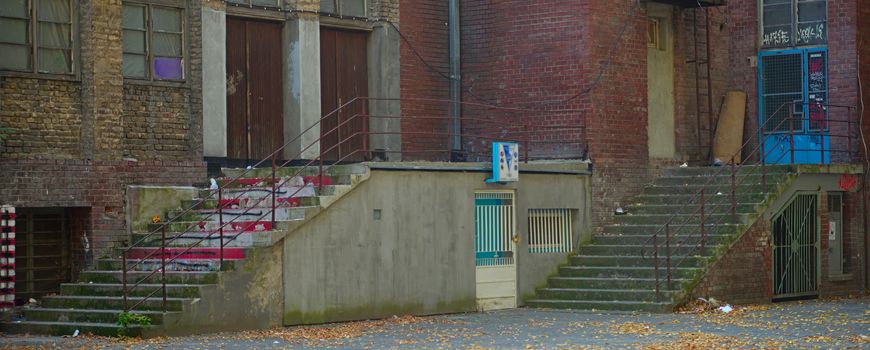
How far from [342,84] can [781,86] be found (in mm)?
8984

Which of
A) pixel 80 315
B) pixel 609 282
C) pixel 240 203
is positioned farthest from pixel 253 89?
pixel 609 282

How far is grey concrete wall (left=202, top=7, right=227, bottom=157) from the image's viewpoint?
22.4 meters

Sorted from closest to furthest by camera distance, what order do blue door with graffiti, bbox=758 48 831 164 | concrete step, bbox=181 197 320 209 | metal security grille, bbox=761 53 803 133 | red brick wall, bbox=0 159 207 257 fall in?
red brick wall, bbox=0 159 207 257 → concrete step, bbox=181 197 320 209 → blue door with graffiti, bbox=758 48 831 164 → metal security grille, bbox=761 53 803 133

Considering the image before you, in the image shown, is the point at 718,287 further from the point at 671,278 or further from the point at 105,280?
the point at 105,280

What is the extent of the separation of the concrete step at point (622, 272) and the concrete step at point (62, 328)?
8419 millimetres

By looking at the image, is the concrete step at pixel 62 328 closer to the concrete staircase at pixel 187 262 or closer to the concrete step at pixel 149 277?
the concrete staircase at pixel 187 262

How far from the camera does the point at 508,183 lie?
23391 millimetres

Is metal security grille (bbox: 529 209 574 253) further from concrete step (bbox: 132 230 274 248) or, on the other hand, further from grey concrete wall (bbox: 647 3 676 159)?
concrete step (bbox: 132 230 274 248)

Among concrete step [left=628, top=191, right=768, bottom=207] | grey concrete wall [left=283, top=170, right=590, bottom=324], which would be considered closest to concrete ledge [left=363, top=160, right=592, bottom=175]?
grey concrete wall [left=283, top=170, right=590, bottom=324]

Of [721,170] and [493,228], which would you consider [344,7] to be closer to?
[493,228]

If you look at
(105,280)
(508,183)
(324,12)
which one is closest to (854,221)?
(508,183)

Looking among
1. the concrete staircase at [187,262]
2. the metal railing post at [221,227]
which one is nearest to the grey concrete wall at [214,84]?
the concrete staircase at [187,262]

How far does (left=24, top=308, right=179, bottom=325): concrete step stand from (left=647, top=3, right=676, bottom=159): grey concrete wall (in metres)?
11.3

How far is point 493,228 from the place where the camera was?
23.3 m
